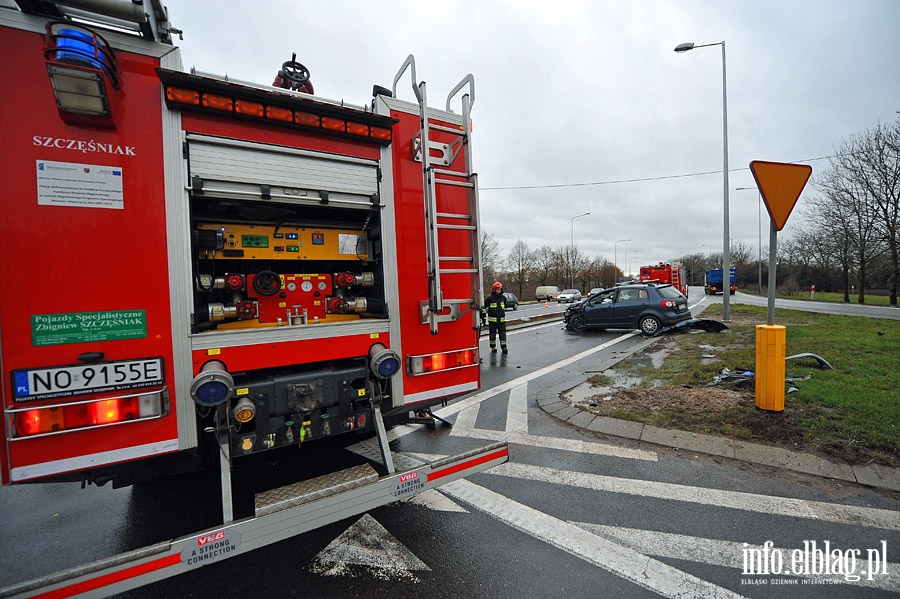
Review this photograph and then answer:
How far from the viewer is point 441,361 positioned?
3137 mm

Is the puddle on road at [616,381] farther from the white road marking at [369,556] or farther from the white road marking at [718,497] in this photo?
the white road marking at [369,556]

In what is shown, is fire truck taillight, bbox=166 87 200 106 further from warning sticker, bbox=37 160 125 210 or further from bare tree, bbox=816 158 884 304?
bare tree, bbox=816 158 884 304

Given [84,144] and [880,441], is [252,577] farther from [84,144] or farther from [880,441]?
[880,441]

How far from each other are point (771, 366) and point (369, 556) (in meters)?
4.61

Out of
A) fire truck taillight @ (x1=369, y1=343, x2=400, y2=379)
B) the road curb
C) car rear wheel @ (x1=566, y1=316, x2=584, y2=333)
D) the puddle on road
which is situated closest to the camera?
fire truck taillight @ (x1=369, y1=343, x2=400, y2=379)

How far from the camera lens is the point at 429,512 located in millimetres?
3045

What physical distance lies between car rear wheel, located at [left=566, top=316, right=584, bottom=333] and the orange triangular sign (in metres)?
9.28

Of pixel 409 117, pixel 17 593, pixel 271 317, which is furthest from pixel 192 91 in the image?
pixel 17 593

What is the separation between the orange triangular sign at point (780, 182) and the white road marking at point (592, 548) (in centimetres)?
403

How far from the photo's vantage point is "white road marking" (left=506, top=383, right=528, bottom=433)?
4.88 m

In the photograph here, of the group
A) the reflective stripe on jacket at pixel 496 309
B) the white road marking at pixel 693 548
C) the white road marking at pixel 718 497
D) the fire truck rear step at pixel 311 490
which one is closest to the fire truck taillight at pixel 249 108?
the fire truck rear step at pixel 311 490

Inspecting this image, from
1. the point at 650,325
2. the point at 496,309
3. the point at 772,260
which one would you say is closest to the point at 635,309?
the point at 650,325

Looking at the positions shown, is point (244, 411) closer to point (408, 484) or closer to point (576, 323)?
point (408, 484)

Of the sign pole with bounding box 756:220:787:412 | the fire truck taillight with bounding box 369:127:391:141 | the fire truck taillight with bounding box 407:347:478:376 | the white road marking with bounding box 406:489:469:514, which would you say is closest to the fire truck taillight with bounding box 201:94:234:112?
the fire truck taillight with bounding box 369:127:391:141
